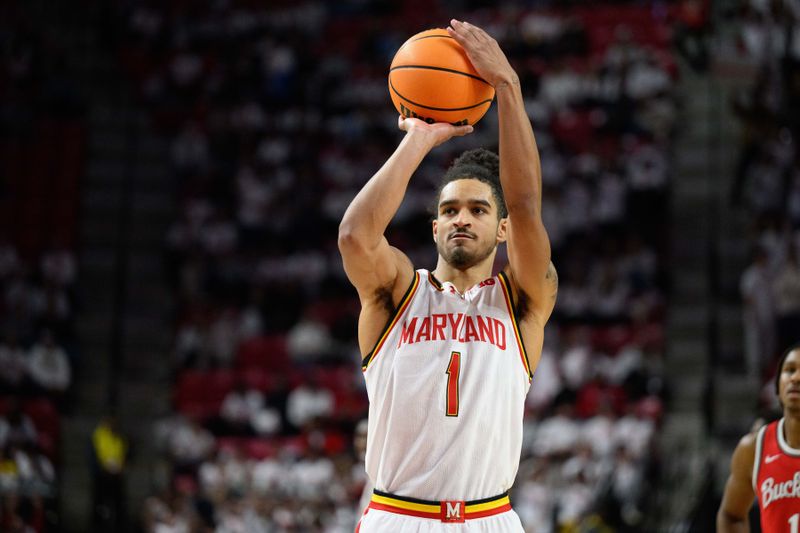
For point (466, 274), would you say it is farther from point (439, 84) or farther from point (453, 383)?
point (439, 84)

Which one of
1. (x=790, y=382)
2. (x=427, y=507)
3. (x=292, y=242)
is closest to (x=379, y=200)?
(x=427, y=507)

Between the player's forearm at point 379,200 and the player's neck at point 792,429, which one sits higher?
the player's forearm at point 379,200

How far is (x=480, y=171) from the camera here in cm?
484

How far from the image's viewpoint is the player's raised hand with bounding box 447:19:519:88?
4586 millimetres

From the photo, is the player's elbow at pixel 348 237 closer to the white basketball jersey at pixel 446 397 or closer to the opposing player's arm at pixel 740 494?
the white basketball jersey at pixel 446 397

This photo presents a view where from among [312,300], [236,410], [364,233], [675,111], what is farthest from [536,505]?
[364,233]

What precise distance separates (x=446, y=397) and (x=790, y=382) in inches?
92.3

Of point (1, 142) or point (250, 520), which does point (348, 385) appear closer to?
point (250, 520)

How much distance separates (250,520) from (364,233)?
31.6 feet

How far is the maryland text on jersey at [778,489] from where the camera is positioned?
5.79 metres

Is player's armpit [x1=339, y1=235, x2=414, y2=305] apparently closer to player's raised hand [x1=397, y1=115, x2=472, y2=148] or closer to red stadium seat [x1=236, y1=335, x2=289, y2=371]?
player's raised hand [x1=397, y1=115, x2=472, y2=148]

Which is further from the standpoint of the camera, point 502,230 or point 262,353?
point 262,353

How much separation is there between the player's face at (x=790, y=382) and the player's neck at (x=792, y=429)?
0.18ft

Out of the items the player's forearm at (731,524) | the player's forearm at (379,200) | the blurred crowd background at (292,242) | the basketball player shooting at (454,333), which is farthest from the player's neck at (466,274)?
the blurred crowd background at (292,242)
